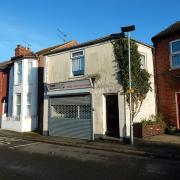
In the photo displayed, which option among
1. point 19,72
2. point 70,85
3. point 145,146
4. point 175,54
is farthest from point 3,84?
point 145,146

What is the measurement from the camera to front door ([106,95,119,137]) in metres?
14.6

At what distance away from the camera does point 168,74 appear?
1558 centimetres

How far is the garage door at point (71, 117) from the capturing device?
50.0 feet

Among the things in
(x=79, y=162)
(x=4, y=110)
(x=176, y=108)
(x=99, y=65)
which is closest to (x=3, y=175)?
(x=79, y=162)

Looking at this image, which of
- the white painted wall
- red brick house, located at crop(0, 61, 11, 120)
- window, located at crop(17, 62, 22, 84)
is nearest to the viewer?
the white painted wall

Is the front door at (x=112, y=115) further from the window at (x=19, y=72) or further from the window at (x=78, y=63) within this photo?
the window at (x=19, y=72)

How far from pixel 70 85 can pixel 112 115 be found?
3.48 m

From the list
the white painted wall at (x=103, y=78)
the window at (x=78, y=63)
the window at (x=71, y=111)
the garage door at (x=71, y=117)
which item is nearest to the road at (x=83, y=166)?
the white painted wall at (x=103, y=78)

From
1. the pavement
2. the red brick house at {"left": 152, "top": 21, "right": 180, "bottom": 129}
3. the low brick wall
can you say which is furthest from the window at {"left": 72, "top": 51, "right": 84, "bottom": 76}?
the low brick wall

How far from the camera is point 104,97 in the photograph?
14.8 meters

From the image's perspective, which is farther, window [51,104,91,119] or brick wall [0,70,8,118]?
brick wall [0,70,8,118]

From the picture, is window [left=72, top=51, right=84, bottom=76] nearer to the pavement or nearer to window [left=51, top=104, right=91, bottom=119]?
window [left=51, top=104, right=91, bottom=119]

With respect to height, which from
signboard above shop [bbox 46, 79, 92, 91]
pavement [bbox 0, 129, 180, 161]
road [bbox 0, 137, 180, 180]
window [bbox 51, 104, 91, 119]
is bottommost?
road [bbox 0, 137, 180, 180]

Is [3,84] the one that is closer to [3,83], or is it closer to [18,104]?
[3,83]
